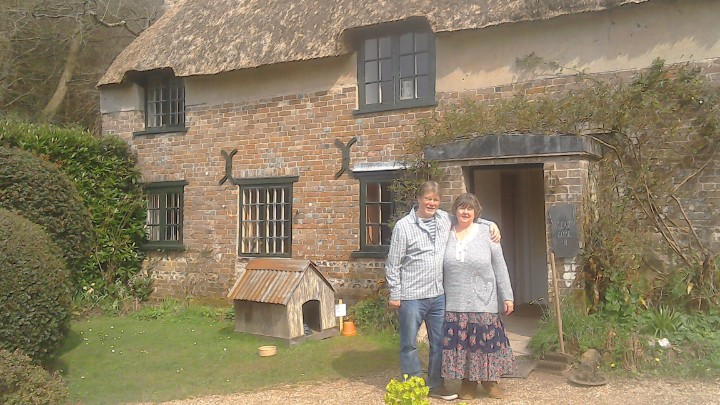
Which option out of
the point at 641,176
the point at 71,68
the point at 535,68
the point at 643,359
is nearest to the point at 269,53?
the point at 535,68

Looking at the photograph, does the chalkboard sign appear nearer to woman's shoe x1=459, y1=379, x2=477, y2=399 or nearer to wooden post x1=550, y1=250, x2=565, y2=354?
wooden post x1=550, y1=250, x2=565, y2=354

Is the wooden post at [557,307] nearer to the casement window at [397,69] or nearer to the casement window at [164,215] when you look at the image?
the casement window at [397,69]

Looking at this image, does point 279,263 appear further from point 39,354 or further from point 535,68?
point 535,68

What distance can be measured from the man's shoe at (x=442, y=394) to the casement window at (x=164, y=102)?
7616 mm

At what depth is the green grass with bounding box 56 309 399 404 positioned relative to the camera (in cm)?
632

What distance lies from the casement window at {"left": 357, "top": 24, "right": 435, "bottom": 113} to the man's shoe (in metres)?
4.64

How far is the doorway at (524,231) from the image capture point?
32.8 feet

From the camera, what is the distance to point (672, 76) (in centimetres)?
754

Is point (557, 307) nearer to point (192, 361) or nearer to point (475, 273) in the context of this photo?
point (475, 273)

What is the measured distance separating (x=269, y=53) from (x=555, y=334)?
19.7ft

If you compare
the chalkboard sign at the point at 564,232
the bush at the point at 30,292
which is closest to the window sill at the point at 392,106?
the chalkboard sign at the point at 564,232

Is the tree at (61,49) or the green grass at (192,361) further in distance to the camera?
the tree at (61,49)

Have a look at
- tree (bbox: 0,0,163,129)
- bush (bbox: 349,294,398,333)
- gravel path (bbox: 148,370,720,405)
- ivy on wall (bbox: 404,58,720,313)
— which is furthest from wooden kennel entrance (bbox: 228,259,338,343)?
tree (bbox: 0,0,163,129)

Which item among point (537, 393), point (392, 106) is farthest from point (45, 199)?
point (537, 393)
